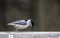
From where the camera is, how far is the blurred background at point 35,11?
323 cm

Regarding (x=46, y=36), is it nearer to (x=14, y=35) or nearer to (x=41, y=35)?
(x=41, y=35)

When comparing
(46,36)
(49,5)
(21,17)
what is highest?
(49,5)

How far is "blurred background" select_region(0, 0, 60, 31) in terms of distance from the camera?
323 cm

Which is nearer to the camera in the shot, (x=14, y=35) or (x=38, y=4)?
(x=14, y=35)

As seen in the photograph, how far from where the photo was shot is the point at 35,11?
3.25 metres

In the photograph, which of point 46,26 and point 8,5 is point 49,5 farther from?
point 8,5

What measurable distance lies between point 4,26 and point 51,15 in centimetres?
98

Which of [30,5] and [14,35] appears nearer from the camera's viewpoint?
[14,35]

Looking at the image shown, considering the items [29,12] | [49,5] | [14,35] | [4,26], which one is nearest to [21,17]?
[29,12]

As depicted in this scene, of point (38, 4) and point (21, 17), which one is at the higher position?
point (38, 4)

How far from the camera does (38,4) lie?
326 cm

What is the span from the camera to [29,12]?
3.25 meters

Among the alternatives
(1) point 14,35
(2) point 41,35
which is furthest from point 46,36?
(1) point 14,35

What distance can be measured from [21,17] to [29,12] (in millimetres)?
188
